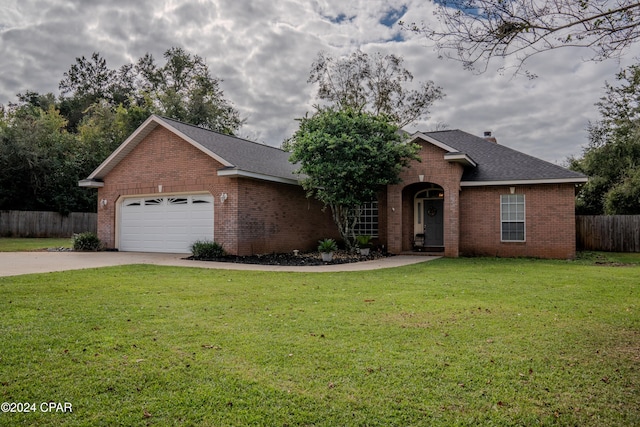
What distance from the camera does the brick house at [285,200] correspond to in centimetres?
1560

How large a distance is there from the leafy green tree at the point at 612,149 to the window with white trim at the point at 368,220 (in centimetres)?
1342

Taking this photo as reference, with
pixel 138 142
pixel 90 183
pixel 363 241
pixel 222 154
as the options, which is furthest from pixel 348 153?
pixel 90 183

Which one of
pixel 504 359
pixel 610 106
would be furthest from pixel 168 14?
pixel 610 106

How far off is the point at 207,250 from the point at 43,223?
1736cm

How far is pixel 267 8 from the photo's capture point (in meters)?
14.7

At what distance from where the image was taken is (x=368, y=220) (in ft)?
62.3

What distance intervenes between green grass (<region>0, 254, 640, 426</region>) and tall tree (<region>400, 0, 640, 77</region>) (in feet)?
11.2

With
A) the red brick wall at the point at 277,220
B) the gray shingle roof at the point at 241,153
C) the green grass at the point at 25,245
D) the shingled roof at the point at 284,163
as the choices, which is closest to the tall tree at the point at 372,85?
the shingled roof at the point at 284,163

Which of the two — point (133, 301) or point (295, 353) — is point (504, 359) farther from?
point (133, 301)

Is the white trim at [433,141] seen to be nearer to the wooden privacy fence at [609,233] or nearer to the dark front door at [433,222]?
the dark front door at [433,222]

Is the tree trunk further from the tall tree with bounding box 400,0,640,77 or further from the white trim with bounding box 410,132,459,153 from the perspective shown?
the tall tree with bounding box 400,0,640,77

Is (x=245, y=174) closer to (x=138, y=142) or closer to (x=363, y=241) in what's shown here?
(x=363, y=241)

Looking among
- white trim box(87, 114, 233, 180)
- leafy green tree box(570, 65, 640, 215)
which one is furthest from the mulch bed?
leafy green tree box(570, 65, 640, 215)

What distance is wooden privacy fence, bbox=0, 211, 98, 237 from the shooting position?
25375 mm
